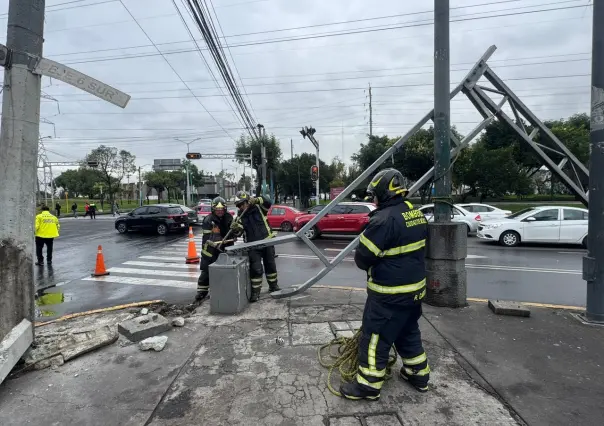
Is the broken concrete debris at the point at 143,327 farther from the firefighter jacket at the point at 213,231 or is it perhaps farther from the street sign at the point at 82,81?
the street sign at the point at 82,81

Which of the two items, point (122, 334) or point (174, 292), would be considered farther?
point (174, 292)

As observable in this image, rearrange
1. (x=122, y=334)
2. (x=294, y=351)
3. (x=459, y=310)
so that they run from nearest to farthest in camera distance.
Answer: (x=294, y=351), (x=122, y=334), (x=459, y=310)

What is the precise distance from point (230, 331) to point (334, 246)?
28.1ft

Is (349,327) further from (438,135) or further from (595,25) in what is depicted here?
(595,25)

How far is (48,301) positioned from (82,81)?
16.1 ft

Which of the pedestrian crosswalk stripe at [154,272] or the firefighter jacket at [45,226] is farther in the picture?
the firefighter jacket at [45,226]

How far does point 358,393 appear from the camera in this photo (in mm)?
2832

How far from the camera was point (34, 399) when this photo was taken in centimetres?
297

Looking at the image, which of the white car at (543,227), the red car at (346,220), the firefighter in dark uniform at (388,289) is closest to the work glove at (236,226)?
the firefighter in dark uniform at (388,289)

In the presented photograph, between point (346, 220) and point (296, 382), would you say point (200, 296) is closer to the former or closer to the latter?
point (296, 382)

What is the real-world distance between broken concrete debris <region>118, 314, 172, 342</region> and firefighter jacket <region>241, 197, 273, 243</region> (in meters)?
1.81

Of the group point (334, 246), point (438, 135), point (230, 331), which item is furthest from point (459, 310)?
point (334, 246)

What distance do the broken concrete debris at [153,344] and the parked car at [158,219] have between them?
14.5 m

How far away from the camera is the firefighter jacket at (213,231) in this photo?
5.78m
